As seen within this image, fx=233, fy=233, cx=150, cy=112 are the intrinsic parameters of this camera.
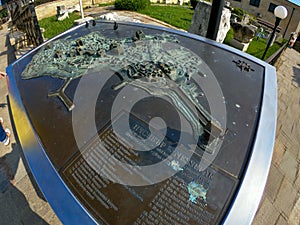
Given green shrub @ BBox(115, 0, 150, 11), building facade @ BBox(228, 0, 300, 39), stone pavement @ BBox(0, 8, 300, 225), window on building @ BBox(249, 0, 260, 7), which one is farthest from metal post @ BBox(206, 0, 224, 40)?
window on building @ BBox(249, 0, 260, 7)

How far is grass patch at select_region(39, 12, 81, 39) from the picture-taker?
38.1 feet

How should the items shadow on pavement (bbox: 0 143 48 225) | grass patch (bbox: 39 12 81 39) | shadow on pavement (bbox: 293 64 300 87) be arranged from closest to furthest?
1. shadow on pavement (bbox: 0 143 48 225)
2. shadow on pavement (bbox: 293 64 300 87)
3. grass patch (bbox: 39 12 81 39)

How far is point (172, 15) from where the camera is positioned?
15.0m

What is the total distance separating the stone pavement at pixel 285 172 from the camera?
4.05 metres

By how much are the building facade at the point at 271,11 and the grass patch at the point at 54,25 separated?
1903 centimetres

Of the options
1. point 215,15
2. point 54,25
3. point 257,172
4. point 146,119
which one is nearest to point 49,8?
point 54,25

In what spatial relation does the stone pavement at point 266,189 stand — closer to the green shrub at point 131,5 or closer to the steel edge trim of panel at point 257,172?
the steel edge trim of panel at point 257,172

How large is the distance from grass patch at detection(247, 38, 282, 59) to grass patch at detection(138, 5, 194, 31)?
3635 millimetres

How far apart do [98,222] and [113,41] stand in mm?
3521

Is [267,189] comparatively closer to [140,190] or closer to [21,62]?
[140,190]

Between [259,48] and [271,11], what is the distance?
1666 cm

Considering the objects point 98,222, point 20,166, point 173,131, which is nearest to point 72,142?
point 98,222

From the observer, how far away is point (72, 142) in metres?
2.96

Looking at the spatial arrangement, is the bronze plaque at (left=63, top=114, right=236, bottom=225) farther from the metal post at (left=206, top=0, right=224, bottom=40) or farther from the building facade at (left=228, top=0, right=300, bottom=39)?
the building facade at (left=228, top=0, right=300, bottom=39)
